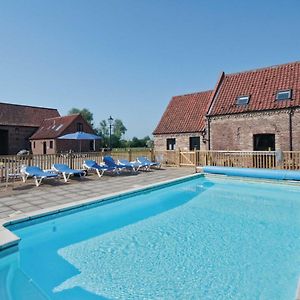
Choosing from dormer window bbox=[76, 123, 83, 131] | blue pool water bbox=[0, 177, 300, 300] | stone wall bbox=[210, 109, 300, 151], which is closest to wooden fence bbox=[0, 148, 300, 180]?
stone wall bbox=[210, 109, 300, 151]

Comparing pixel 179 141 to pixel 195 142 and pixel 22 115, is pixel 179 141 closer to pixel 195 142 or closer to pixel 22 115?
pixel 195 142

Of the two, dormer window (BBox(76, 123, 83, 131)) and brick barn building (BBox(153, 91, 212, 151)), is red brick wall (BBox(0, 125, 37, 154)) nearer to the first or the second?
dormer window (BBox(76, 123, 83, 131))

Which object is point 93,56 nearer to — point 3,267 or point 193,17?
point 193,17

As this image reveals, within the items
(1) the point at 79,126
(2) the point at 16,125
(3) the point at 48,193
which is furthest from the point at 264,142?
(2) the point at 16,125

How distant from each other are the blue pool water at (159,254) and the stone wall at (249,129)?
25.1 ft

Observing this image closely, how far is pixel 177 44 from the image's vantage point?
47.2 feet

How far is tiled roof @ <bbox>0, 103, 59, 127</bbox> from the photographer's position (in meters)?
35.1

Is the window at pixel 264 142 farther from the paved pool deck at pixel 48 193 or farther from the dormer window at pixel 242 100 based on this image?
the paved pool deck at pixel 48 193

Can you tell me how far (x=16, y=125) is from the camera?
115 ft

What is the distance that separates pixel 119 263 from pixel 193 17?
34.4ft

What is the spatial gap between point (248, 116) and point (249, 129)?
787 millimetres

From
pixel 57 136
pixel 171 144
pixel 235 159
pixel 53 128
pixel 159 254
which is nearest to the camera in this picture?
pixel 159 254

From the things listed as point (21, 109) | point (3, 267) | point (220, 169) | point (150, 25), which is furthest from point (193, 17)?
point (21, 109)

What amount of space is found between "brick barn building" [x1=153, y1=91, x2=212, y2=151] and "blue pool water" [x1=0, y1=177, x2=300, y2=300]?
10903 mm
